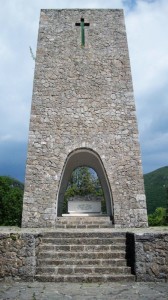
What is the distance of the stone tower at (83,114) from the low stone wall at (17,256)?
10.3ft

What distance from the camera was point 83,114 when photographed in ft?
30.7

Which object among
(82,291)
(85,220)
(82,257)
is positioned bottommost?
(82,291)

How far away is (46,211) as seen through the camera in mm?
8266

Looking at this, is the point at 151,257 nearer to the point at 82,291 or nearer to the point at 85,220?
the point at 82,291

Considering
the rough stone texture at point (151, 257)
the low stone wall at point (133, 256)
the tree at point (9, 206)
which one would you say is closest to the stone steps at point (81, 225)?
the low stone wall at point (133, 256)

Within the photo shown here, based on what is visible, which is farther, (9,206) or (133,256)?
(9,206)

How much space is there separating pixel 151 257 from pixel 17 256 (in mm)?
2382

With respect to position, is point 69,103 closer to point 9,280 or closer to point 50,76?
point 50,76

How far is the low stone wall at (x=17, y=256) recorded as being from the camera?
4863 millimetres

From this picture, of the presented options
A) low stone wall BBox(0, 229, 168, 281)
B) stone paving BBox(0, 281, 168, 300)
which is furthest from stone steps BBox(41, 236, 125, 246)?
stone paving BBox(0, 281, 168, 300)

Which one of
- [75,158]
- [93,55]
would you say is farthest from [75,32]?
[75,158]

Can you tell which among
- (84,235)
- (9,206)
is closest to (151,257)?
(84,235)

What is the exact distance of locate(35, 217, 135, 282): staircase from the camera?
15.9ft

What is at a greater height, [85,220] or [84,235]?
A: [85,220]
